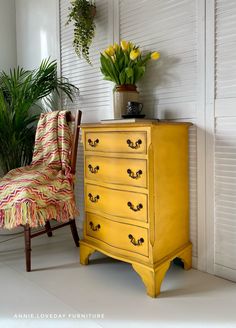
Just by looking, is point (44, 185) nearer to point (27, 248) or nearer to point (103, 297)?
point (27, 248)

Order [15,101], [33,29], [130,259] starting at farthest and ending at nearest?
[33,29] → [15,101] → [130,259]

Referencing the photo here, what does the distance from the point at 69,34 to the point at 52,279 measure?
6.11ft

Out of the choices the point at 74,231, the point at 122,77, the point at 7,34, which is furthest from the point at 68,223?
the point at 7,34

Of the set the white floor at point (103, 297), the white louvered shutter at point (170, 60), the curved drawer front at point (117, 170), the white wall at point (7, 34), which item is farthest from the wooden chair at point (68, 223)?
the white wall at point (7, 34)

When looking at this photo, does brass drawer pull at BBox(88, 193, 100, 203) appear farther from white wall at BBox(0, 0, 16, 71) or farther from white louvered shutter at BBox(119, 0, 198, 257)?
white wall at BBox(0, 0, 16, 71)

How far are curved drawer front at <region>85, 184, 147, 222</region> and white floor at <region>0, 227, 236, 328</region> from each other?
1.23 feet

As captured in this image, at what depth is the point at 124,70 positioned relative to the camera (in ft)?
6.23

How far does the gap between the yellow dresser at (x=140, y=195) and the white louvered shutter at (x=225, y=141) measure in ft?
0.61

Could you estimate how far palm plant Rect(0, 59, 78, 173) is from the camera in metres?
2.42

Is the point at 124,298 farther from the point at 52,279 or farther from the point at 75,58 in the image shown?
the point at 75,58

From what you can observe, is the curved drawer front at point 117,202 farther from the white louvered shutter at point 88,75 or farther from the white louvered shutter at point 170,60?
the white louvered shutter at point 88,75

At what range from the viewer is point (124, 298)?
1534mm

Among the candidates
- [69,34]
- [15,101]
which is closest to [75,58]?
[69,34]

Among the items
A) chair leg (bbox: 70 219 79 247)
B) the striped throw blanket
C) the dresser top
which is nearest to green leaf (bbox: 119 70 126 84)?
the dresser top
